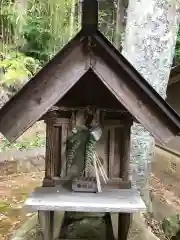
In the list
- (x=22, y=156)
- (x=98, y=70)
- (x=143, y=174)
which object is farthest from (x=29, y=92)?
(x=22, y=156)

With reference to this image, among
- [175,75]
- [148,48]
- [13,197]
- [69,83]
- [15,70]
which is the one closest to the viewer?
[69,83]

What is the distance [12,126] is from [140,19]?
3.05 meters

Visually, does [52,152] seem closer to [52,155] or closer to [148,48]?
[52,155]

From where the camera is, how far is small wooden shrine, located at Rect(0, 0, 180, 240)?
2.08 meters

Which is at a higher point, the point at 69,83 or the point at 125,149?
the point at 69,83

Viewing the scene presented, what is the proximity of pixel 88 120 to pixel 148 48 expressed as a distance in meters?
2.47

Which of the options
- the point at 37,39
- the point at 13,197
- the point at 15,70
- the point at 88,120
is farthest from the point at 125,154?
the point at 37,39

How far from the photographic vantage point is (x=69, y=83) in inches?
82.3

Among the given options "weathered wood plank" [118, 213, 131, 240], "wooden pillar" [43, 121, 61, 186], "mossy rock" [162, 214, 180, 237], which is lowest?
"mossy rock" [162, 214, 180, 237]

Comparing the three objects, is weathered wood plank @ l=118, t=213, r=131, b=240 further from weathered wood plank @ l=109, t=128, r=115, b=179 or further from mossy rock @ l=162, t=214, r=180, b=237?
mossy rock @ l=162, t=214, r=180, b=237

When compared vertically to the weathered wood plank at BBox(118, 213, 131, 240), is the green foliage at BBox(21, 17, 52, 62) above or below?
above

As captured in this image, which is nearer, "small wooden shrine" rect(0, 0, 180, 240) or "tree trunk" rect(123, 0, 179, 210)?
"small wooden shrine" rect(0, 0, 180, 240)

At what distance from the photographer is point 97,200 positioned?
7.27 feet

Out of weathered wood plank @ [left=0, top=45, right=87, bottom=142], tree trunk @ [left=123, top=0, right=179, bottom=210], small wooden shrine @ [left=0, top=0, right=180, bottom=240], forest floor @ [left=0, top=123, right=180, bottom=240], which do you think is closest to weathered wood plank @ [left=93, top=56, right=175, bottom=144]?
small wooden shrine @ [left=0, top=0, right=180, bottom=240]
